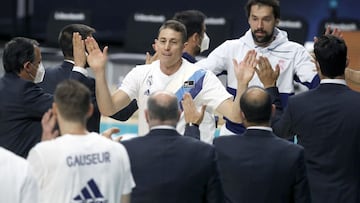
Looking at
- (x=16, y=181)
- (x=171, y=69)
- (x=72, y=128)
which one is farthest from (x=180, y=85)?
(x=16, y=181)

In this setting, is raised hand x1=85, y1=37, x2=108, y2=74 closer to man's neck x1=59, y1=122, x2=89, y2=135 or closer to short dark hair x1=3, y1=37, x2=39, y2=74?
short dark hair x1=3, y1=37, x2=39, y2=74

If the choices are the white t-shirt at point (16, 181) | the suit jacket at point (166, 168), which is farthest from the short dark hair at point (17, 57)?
the white t-shirt at point (16, 181)

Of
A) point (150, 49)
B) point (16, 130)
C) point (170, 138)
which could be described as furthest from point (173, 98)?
point (150, 49)

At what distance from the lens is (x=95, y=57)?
23.7ft

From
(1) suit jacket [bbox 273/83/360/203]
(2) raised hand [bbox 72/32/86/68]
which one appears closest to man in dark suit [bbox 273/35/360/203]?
(1) suit jacket [bbox 273/83/360/203]

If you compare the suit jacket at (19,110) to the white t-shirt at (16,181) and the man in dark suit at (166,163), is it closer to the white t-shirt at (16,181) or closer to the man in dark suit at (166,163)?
the man in dark suit at (166,163)

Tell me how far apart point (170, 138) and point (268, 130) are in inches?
23.1

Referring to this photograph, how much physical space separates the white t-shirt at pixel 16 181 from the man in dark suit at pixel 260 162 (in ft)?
4.26

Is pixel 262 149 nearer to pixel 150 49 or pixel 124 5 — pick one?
pixel 150 49

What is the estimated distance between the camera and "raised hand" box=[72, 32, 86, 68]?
24.6ft

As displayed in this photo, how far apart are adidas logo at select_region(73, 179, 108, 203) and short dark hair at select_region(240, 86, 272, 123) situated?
1088 millimetres

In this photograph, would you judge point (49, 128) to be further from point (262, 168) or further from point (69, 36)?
point (69, 36)

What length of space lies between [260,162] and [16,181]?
1492 mm

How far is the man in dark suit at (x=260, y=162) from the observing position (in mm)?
6230
